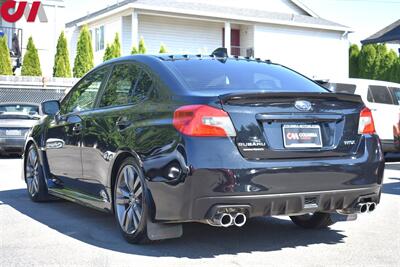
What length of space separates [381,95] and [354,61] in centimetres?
2710

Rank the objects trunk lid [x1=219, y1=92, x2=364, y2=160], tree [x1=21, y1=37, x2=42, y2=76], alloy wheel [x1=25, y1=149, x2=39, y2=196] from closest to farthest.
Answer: trunk lid [x1=219, y1=92, x2=364, y2=160] < alloy wheel [x1=25, y1=149, x2=39, y2=196] < tree [x1=21, y1=37, x2=42, y2=76]

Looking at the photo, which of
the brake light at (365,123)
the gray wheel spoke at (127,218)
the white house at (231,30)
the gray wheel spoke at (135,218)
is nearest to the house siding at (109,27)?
the white house at (231,30)

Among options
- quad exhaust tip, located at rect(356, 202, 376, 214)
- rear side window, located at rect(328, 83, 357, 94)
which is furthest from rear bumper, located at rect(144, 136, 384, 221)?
rear side window, located at rect(328, 83, 357, 94)

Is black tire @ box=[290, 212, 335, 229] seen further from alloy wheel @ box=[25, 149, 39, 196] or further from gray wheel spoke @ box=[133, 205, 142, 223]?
alloy wheel @ box=[25, 149, 39, 196]

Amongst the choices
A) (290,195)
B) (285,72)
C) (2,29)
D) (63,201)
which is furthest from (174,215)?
(2,29)

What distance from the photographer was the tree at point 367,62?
1465 inches

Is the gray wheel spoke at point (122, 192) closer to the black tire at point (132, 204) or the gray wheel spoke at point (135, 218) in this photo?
the black tire at point (132, 204)

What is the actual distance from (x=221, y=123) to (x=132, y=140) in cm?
91

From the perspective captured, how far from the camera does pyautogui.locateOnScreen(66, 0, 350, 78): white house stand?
3123 centimetres

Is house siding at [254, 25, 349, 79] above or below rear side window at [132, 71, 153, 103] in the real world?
above

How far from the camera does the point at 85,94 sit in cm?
673

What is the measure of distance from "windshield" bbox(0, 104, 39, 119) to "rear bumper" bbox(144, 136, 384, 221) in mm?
10588

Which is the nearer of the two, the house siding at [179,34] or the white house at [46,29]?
the white house at [46,29]

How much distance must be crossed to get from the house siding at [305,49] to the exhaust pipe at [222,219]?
97.4 ft
